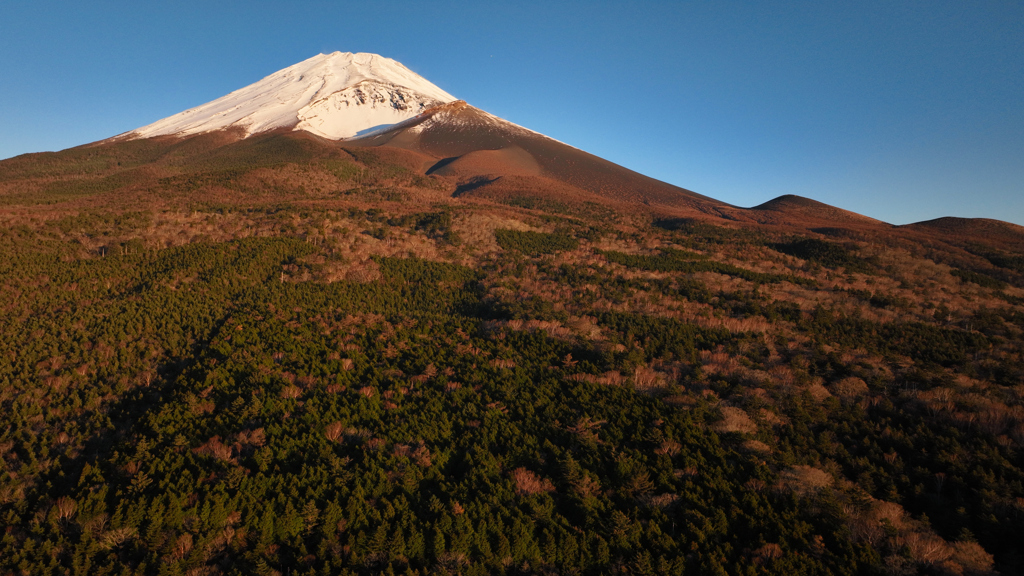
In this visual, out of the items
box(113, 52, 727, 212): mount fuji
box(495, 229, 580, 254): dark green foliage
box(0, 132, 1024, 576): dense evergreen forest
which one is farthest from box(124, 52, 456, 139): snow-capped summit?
box(0, 132, 1024, 576): dense evergreen forest

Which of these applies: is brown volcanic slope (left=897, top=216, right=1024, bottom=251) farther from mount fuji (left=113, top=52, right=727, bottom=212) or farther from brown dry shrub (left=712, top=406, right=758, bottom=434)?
brown dry shrub (left=712, top=406, right=758, bottom=434)

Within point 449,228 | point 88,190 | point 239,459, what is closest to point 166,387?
point 239,459

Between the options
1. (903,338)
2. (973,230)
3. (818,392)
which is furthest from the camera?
(973,230)

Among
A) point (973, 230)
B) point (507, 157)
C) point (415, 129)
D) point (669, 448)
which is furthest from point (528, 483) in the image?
point (415, 129)

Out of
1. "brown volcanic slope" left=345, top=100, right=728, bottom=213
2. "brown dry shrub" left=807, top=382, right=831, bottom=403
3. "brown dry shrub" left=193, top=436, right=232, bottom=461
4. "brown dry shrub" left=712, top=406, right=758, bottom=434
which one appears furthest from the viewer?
"brown volcanic slope" left=345, top=100, right=728, bottom=213

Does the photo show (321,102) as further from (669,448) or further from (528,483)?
(669,448)

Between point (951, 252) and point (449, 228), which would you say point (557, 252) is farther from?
point (951, 252)

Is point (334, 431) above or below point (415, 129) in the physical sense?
below
